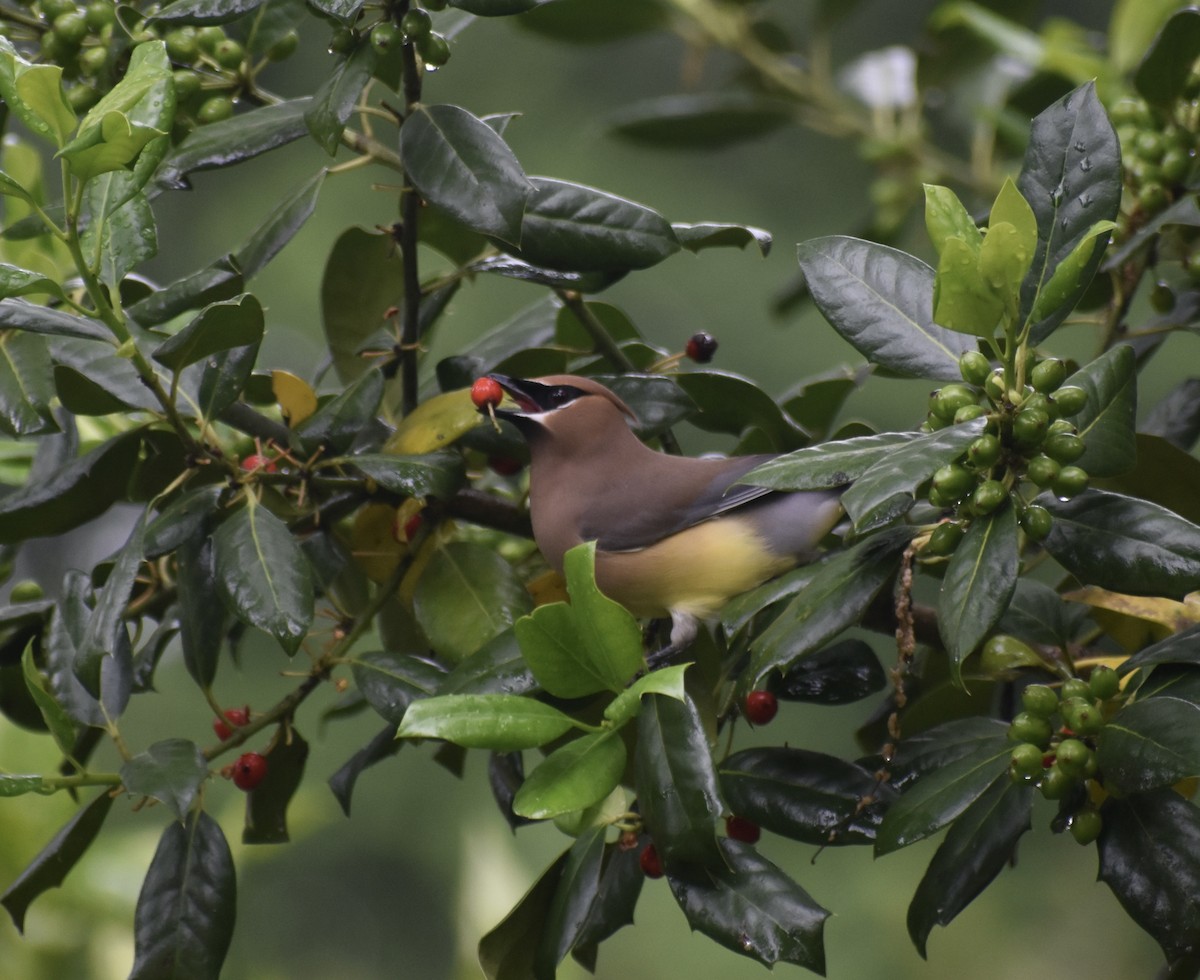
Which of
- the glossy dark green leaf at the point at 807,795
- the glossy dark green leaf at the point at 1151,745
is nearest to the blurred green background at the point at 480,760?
the glossy dark green leaf at the point at 807,795

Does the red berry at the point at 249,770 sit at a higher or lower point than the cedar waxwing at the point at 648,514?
lower

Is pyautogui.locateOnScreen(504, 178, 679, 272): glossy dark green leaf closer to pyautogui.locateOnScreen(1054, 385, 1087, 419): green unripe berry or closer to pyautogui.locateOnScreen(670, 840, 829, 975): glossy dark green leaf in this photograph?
pyautogui.locateOnScreen(1054, 385, 1087, 419): green unripe berry

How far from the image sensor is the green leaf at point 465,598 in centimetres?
130

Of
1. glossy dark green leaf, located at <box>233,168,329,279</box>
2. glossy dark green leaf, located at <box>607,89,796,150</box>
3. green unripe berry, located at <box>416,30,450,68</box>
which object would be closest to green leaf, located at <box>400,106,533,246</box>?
green unripe berry, located at <box>416,30,450,68</box>

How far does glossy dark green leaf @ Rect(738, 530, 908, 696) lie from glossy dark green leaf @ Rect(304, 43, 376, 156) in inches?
21.4

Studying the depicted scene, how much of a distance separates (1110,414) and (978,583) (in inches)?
7.8

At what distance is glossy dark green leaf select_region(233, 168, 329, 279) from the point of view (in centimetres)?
132

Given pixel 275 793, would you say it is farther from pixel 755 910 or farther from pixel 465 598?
pixel 755 910

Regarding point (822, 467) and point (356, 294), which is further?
point (356, 294)

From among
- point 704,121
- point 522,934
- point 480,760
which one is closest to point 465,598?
point 522,934

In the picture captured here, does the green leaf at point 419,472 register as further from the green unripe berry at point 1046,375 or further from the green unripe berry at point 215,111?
the green unripe berry at point 1046,375

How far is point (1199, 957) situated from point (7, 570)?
1.36 meters

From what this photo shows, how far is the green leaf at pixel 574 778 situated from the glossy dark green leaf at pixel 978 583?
269 mm

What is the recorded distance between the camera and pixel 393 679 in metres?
1.25
